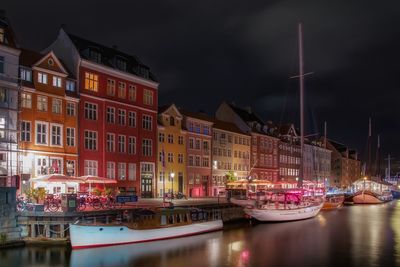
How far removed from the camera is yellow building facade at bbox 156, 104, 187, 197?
71625 millimetres

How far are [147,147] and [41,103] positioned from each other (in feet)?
61.8

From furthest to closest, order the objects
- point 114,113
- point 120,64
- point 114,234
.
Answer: point 120,64
point 114,113
point 114,234

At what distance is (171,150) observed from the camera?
7462 cm

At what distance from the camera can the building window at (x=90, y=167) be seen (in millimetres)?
58781

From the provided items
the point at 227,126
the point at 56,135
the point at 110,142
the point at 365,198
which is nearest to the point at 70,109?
the point at 56,135

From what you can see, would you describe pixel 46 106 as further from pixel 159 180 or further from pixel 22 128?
pixel 159 180

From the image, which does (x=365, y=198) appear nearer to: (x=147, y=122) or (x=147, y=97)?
(x=147, y=122)

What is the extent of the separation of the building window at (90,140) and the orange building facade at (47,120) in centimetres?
202

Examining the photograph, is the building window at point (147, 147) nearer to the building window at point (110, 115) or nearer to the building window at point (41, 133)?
the building window at point (110, 115)

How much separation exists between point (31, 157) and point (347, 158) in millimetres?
133231

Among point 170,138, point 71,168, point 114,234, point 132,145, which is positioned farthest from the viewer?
point 170,138

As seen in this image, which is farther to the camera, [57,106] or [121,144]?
[121,144]

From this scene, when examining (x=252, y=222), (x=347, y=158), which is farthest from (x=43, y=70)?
(x=347, y=158)

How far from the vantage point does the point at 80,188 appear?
5703 cm
